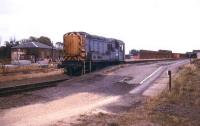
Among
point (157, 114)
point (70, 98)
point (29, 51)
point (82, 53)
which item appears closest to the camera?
point (157, 114)

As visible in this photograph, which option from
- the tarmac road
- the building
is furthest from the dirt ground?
the building

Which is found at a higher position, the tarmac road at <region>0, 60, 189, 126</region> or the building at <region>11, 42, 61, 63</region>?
the building at <region>11, 42, 61, 63</region>

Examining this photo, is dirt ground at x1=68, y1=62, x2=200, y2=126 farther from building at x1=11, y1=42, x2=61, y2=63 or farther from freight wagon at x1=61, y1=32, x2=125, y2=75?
Result: building at x1=11, y1=42, x2=61, y2=63

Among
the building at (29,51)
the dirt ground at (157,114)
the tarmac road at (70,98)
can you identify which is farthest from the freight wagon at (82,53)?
the building at (29,51)

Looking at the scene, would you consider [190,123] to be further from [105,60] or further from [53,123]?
[105,60]

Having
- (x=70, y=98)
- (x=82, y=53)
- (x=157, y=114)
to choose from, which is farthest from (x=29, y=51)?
(x=157, y=114)

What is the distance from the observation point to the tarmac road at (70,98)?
1372cm

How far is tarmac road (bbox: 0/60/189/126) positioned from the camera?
45.0 ft

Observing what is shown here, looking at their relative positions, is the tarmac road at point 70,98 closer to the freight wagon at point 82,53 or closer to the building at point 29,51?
the freight wagon at point 82,53

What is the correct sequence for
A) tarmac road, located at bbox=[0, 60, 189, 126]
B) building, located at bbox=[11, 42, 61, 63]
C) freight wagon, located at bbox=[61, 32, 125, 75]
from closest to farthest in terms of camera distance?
1. tarmac road, located at bbox=[0, 60, 189, 126]
2. freight wagon, located at bbox=[61, 32, 125, 75]
3. building, located at bbox=[11, 42, 61, 63]

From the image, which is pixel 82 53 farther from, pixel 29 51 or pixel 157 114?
pixel 29 51

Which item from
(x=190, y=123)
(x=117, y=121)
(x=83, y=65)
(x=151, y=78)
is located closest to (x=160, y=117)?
(x=190, y=123)

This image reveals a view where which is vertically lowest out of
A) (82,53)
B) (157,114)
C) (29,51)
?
(157,114)

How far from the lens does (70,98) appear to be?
18688 mm
